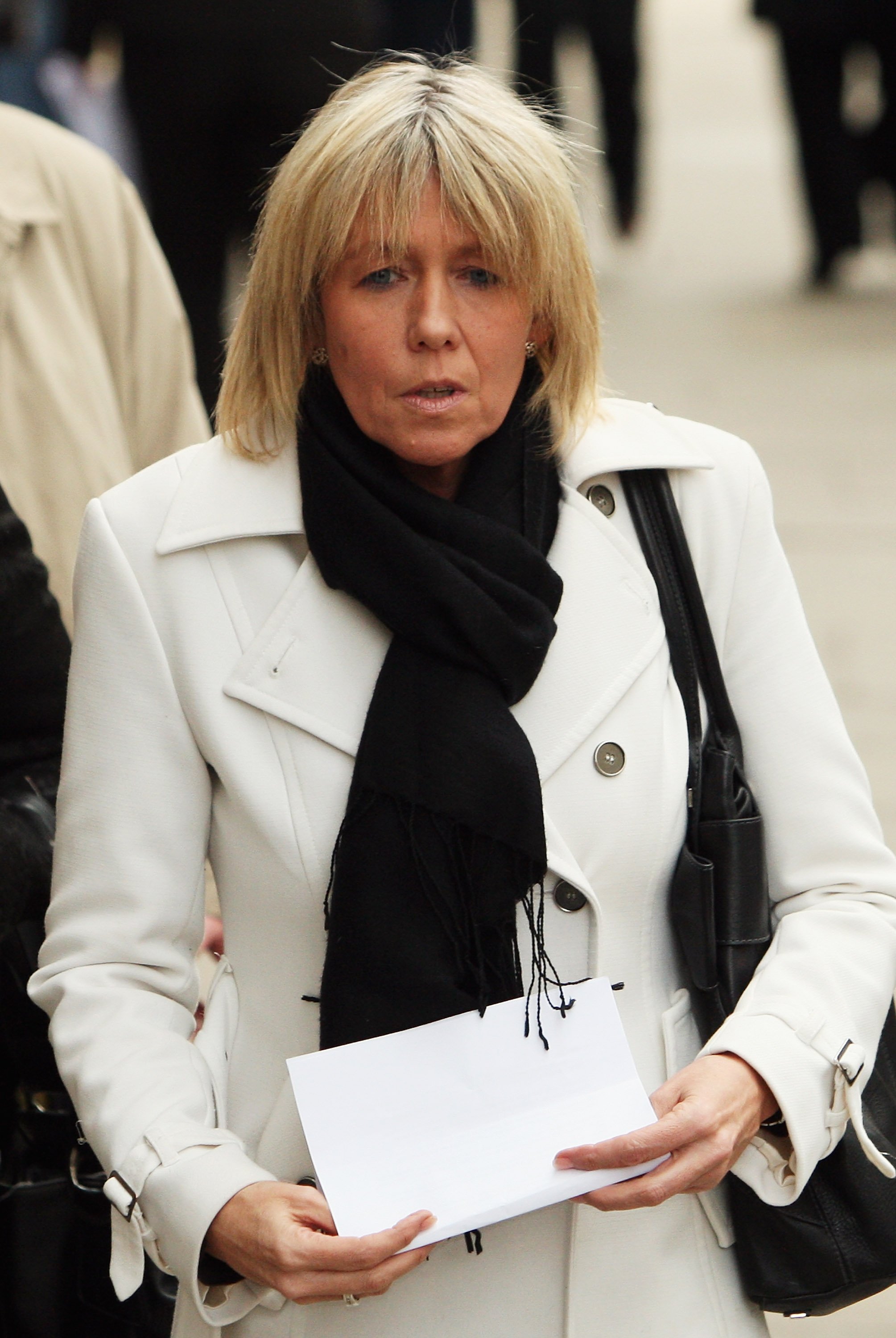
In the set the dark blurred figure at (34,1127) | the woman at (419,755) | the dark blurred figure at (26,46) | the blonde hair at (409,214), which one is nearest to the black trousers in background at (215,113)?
the dark blurred figure at (26,46)

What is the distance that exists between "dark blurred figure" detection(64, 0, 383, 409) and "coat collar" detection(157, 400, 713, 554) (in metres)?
3.11

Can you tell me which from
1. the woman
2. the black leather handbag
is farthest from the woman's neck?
the black leather handbag

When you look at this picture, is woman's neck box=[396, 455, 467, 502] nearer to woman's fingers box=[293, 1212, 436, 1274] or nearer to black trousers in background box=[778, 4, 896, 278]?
woman's fingers box=[293, 1212, 436, 1274]

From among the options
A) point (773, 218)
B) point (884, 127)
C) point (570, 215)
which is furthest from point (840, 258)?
point (570, 215)

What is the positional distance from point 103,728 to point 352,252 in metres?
0.57

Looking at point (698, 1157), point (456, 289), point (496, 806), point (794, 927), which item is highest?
point (456, 289)

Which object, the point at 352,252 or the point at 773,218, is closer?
the point at 352,252

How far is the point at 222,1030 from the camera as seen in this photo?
2.02 metres

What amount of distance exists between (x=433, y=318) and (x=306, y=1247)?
0.94m

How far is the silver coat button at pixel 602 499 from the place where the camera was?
6.79ft

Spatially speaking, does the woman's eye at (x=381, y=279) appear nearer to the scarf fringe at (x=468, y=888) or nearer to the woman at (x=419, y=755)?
the woman at (x=419, y=755)

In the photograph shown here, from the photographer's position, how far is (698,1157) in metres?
1.79

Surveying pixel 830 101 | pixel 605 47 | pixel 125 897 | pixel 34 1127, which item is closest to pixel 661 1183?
pixel 125 897

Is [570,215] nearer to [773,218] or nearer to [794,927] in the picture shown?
[794,927]
